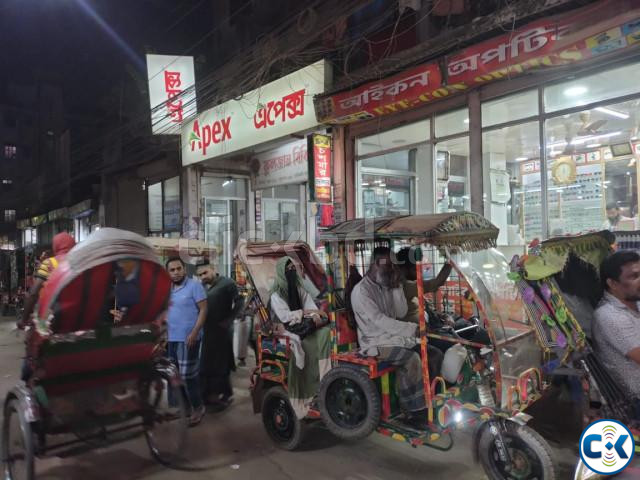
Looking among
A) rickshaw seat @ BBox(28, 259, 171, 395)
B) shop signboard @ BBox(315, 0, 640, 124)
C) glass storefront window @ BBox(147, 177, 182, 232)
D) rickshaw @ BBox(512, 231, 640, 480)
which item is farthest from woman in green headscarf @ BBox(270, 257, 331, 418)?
glass storefront window @ BBox(147, 177, 182, 232)

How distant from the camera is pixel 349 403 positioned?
384cm

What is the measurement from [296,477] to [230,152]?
8702 millimetres

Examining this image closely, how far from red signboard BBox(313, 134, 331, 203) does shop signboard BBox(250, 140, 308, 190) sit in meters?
1.57

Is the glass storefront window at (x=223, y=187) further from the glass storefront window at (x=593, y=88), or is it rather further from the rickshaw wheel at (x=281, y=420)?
the rickshaw wheel at (x=281, y=420)

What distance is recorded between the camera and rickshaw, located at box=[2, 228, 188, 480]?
323 centimetres

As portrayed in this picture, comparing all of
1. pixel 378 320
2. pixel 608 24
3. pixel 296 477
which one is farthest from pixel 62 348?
pixel 608 24

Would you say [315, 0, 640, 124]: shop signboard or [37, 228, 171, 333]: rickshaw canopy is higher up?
[315, 0, 640, 124]: shop signboard

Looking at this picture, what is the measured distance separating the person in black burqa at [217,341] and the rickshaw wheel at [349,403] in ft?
7.45

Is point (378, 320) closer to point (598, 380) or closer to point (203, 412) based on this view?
point (598, 380)

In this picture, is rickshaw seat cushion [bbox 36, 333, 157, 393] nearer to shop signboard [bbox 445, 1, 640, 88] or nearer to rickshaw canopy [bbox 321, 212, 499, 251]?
rickshaw canopy [bbox 321, 212, 499, 251]

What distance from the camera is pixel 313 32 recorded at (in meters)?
8.60

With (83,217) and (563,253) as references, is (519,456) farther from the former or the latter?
(83,217)

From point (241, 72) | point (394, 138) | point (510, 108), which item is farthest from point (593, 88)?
point (241, 72)

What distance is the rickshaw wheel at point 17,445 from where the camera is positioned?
10.6 ft
